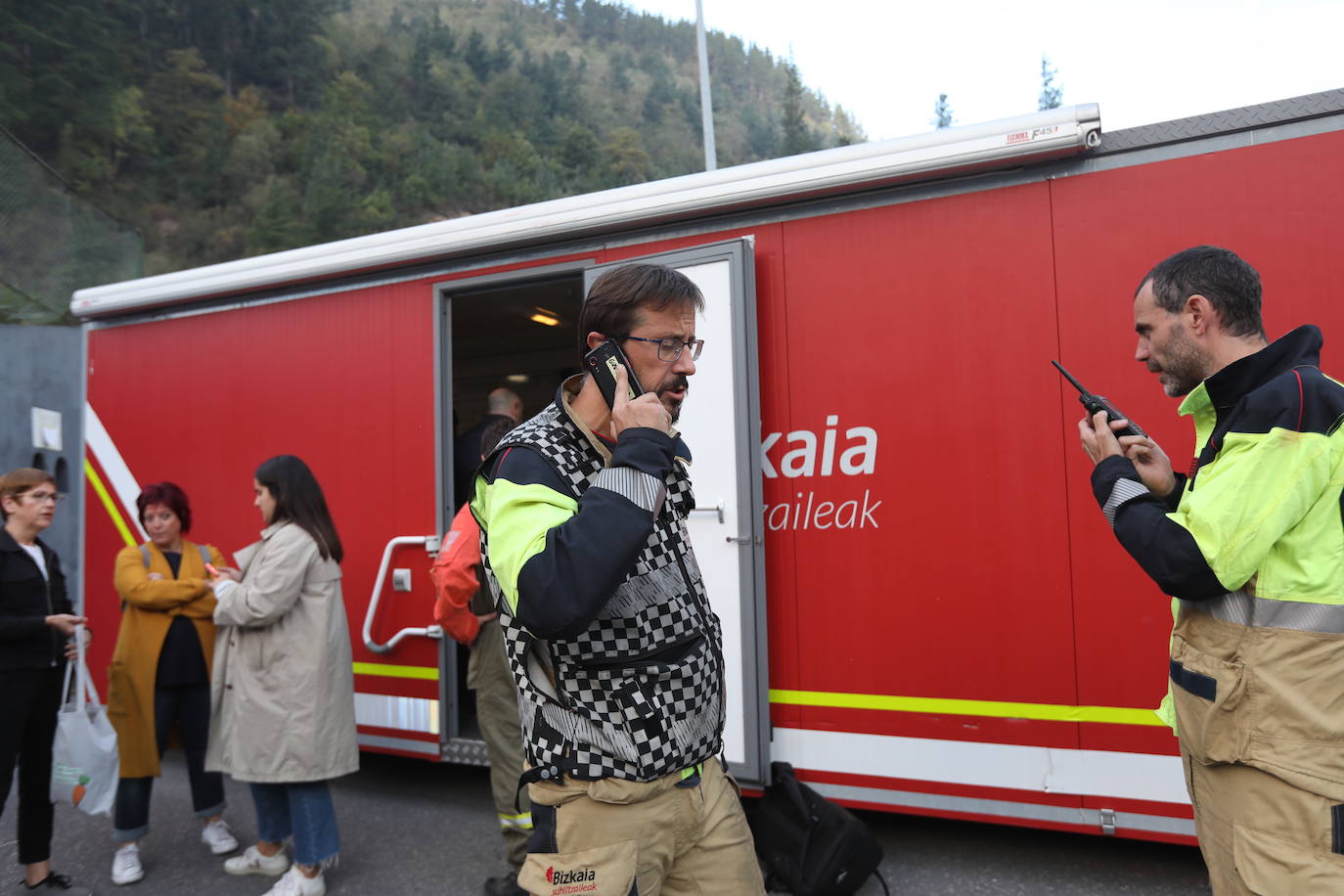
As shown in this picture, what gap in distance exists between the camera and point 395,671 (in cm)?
449

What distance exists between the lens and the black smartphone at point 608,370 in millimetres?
1658

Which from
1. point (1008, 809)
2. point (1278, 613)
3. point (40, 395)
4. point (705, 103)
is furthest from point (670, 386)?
point (705, 103)

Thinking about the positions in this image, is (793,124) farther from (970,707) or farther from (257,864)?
(257,864)

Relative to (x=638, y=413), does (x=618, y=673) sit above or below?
below

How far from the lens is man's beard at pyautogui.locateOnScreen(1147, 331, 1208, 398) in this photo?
188 centimetres

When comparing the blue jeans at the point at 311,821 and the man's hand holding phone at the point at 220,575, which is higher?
the man's hand holding phone at the point at 220,575

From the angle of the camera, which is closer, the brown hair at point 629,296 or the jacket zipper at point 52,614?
the brown hair at point 629,296

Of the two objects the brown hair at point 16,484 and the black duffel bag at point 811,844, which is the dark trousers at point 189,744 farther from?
the black duffel bag at point 811,844

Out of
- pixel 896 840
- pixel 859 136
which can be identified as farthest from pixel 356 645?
pixel 859 136

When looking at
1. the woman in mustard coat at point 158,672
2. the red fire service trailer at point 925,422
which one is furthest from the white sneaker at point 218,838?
the red fire service trailer at point 925,422

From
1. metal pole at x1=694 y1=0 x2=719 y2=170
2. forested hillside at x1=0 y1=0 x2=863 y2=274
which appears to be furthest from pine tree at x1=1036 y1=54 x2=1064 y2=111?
metal pole at x1=694 y1=0 x2=719 y2=170

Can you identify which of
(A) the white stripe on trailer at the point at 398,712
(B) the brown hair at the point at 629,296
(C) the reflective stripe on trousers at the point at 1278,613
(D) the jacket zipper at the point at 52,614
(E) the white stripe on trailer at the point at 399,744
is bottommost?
(E) the white stripe on trailer at the point at 399,744

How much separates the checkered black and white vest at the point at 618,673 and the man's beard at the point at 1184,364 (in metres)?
1.12

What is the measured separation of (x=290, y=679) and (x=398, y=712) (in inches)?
38.0
